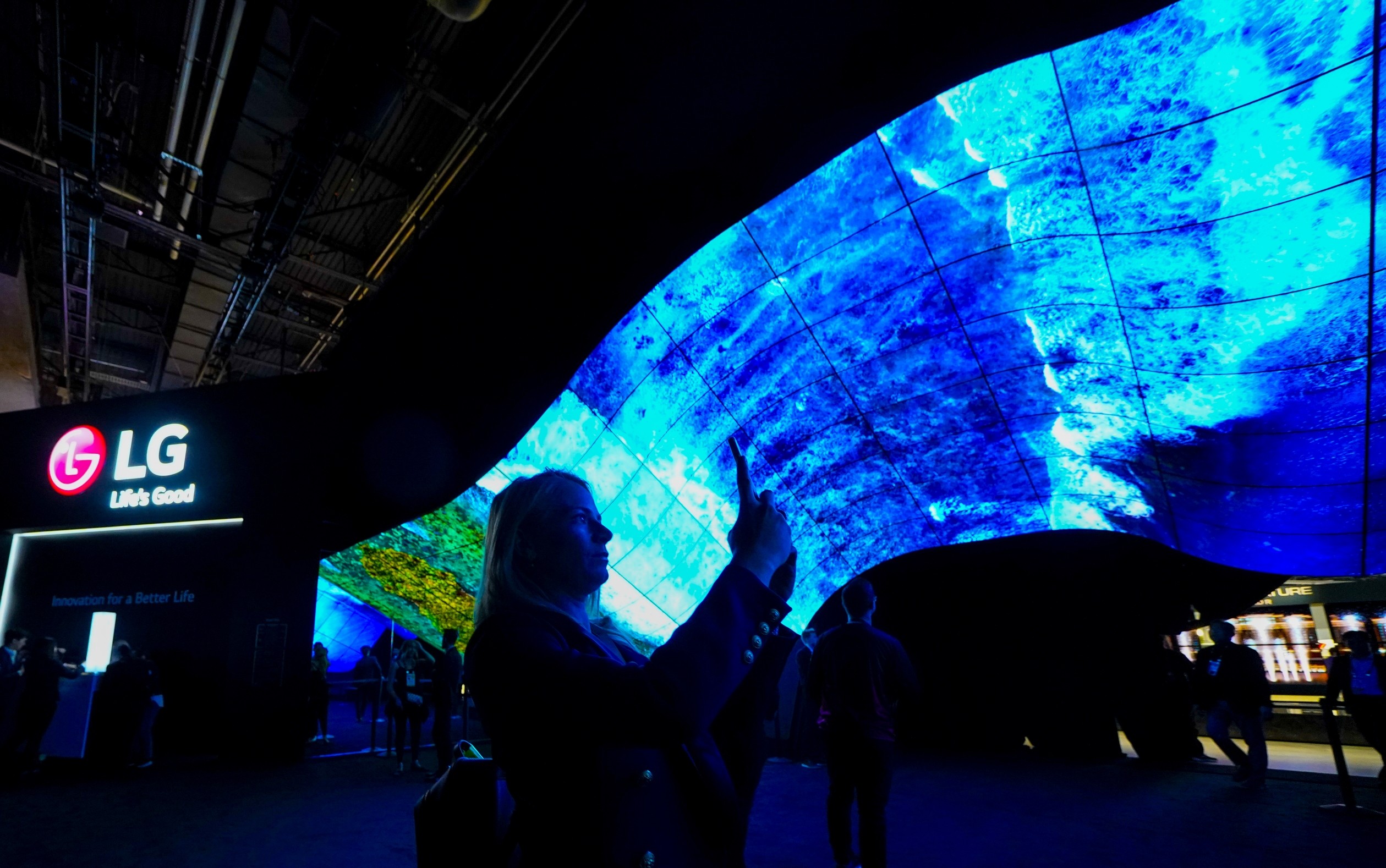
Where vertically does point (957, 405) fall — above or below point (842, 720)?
above

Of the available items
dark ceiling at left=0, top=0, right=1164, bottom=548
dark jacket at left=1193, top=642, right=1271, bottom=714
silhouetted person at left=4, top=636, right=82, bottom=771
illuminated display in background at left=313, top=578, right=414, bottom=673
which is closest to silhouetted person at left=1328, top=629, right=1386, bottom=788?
dark jacket at left=1193, top=642, right=1271, bottom=714

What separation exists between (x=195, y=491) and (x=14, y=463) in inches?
146

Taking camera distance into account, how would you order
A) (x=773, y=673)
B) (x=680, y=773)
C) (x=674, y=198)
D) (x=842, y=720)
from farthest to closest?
(x=674, y=198) → (x=842, y=720) → (x=773, y=673) → (x=680, y=773)

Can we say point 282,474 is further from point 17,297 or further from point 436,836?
point 436,836

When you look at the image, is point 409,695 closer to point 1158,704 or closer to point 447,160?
point 447,160

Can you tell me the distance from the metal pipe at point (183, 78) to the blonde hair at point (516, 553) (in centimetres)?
910

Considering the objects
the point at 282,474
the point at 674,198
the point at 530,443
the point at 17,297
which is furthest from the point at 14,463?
the point at 674,198

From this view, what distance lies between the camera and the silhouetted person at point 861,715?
160 inches

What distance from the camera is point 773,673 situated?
1392mm

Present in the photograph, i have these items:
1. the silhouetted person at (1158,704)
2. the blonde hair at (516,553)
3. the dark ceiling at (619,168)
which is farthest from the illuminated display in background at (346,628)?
the blonde hair at (516,553)

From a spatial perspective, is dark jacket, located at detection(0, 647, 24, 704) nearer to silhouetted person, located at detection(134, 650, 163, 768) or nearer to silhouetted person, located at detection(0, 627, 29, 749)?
silhouetted person, located at detection(0, 627, 29, 749)

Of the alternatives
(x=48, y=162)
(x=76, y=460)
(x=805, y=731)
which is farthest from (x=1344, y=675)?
(x=48, y=162)

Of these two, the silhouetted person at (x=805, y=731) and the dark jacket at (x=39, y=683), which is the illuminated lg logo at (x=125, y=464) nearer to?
the dark jacket at (x=39, y=683)

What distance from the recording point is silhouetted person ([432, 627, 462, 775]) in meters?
8.32
